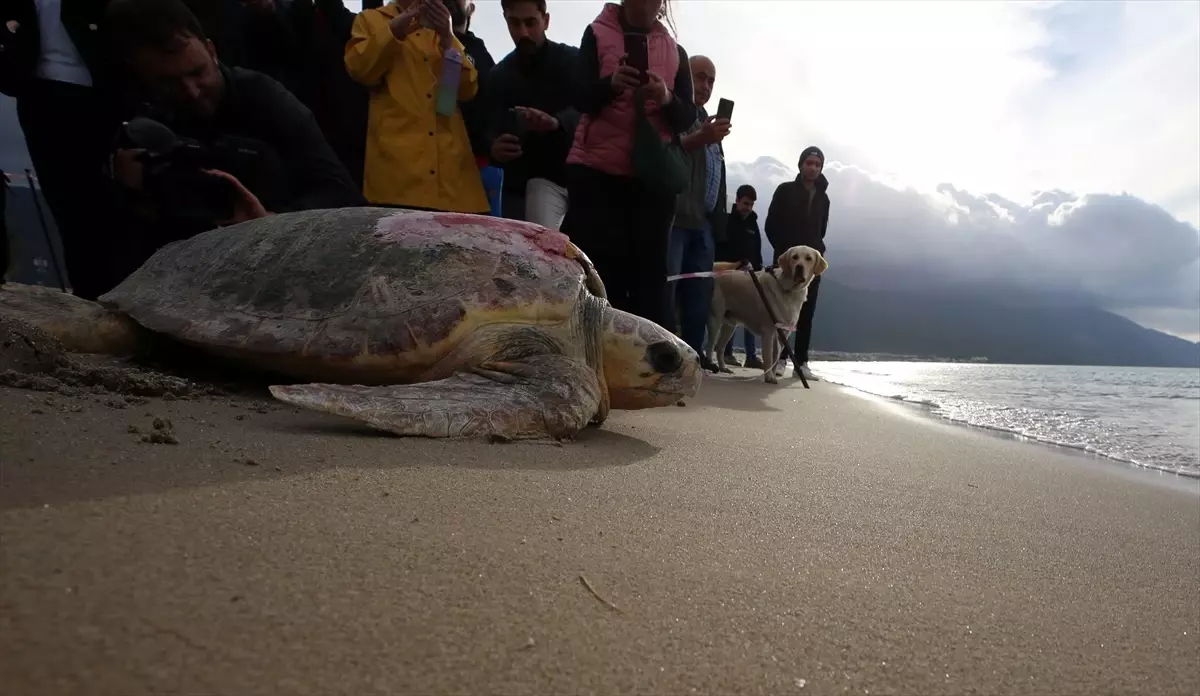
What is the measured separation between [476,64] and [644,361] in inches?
89.1

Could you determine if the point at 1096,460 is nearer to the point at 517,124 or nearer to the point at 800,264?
the point at 800,264

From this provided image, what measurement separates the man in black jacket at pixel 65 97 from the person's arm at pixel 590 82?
184 centimetres

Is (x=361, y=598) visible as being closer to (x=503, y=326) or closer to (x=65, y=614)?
(x=65, y=614)

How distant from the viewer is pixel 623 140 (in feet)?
9.28

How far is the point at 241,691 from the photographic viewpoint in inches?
17.8

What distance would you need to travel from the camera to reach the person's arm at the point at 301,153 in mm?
2502

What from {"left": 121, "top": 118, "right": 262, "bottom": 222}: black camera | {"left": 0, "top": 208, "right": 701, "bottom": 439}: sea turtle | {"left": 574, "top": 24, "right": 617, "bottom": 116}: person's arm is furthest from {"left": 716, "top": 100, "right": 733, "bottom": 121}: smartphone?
{"left": 121, "top": 118, "right": 262, "bottom": 222}: black camera

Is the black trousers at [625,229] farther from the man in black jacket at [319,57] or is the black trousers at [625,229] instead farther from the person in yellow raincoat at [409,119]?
the man in black jacket at [319,57]

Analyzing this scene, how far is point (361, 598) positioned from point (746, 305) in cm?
543

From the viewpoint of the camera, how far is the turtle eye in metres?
2.01

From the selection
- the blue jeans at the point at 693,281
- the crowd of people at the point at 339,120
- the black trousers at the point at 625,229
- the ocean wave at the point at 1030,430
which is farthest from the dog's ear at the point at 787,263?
the black trousers at the point at 625,229

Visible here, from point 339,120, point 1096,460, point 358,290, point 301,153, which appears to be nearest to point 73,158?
point 301,153

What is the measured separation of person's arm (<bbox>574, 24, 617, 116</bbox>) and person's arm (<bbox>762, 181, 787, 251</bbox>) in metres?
3.17

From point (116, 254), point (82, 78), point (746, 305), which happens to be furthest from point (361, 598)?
point (746, 305)
